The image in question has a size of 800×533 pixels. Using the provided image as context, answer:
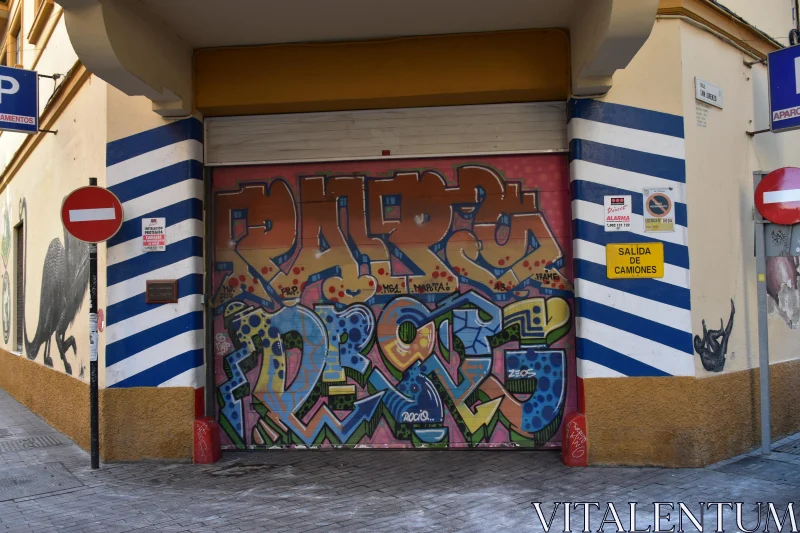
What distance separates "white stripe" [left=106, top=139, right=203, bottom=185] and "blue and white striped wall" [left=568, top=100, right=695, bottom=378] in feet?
13.4

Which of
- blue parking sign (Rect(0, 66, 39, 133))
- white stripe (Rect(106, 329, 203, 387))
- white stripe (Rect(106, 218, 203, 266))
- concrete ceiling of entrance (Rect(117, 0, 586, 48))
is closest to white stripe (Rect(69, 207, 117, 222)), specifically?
white stripe (Rect(106, 218, 203, 266))

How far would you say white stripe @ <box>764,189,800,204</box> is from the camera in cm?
616

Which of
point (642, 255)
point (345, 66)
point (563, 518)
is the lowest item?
point (563, 518)

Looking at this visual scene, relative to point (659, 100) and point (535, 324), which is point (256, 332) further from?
point (659, 100)

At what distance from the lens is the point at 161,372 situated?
6.71 metres

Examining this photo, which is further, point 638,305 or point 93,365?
point 93,365

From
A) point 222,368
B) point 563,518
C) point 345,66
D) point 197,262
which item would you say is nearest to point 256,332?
point 222,368

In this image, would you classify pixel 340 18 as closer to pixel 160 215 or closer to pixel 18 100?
pixel 160 215

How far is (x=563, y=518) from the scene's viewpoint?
4.89m

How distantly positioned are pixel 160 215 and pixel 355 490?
11.4 ft

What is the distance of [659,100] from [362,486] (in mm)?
4646

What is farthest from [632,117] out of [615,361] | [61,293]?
[61,293]

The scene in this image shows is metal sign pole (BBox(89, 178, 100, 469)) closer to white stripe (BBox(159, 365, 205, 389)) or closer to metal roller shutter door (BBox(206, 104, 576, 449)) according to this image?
white stripe (BBox(159, 365, 205, 389))

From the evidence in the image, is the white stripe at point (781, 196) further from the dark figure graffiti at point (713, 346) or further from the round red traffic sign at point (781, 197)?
the dark figure graffiti at point (713, 346)
